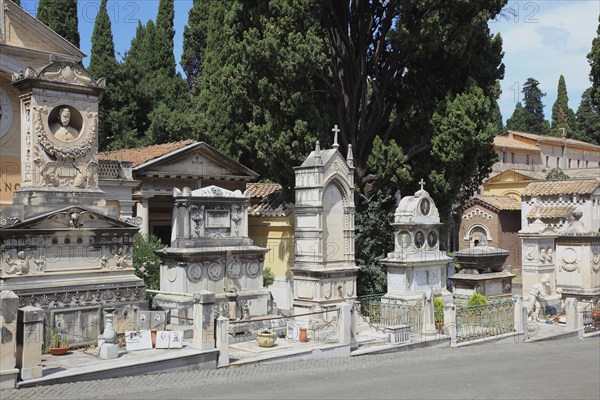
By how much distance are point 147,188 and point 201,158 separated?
256 centimetres

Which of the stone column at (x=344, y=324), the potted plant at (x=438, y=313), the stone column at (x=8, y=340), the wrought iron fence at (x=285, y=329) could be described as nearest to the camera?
the stone column at (x=8, y=340)

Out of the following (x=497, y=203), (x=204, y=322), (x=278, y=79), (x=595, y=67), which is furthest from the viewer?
(x=497, y=203)

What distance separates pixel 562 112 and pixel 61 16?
51287mm

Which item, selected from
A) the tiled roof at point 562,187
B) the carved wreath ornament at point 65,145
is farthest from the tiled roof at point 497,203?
the carved wreath ornament at point 65,145

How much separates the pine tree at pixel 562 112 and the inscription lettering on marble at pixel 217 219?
2252 inches

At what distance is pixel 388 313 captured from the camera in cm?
1895

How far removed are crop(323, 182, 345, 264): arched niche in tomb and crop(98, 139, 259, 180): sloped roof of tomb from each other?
308 inches

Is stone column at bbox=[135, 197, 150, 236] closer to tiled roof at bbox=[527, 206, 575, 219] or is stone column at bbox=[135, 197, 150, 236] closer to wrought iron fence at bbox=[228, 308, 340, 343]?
wrought iron fence at bbox=[228, 308, 340, 343]

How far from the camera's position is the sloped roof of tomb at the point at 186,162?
24.5 metres

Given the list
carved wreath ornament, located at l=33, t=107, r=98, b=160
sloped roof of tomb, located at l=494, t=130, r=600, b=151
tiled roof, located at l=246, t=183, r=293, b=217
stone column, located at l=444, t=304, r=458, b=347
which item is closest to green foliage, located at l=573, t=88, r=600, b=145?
sloped roof of tomb, located at l=494, t=130, r=600, b=151

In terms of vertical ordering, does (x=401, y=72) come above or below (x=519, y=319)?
above

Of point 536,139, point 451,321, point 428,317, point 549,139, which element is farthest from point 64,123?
point 549,139

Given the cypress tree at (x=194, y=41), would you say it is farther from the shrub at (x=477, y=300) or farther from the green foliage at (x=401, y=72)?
the shrub at (x=477, y=300)

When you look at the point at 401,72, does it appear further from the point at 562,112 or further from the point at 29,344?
the point at 562,112
